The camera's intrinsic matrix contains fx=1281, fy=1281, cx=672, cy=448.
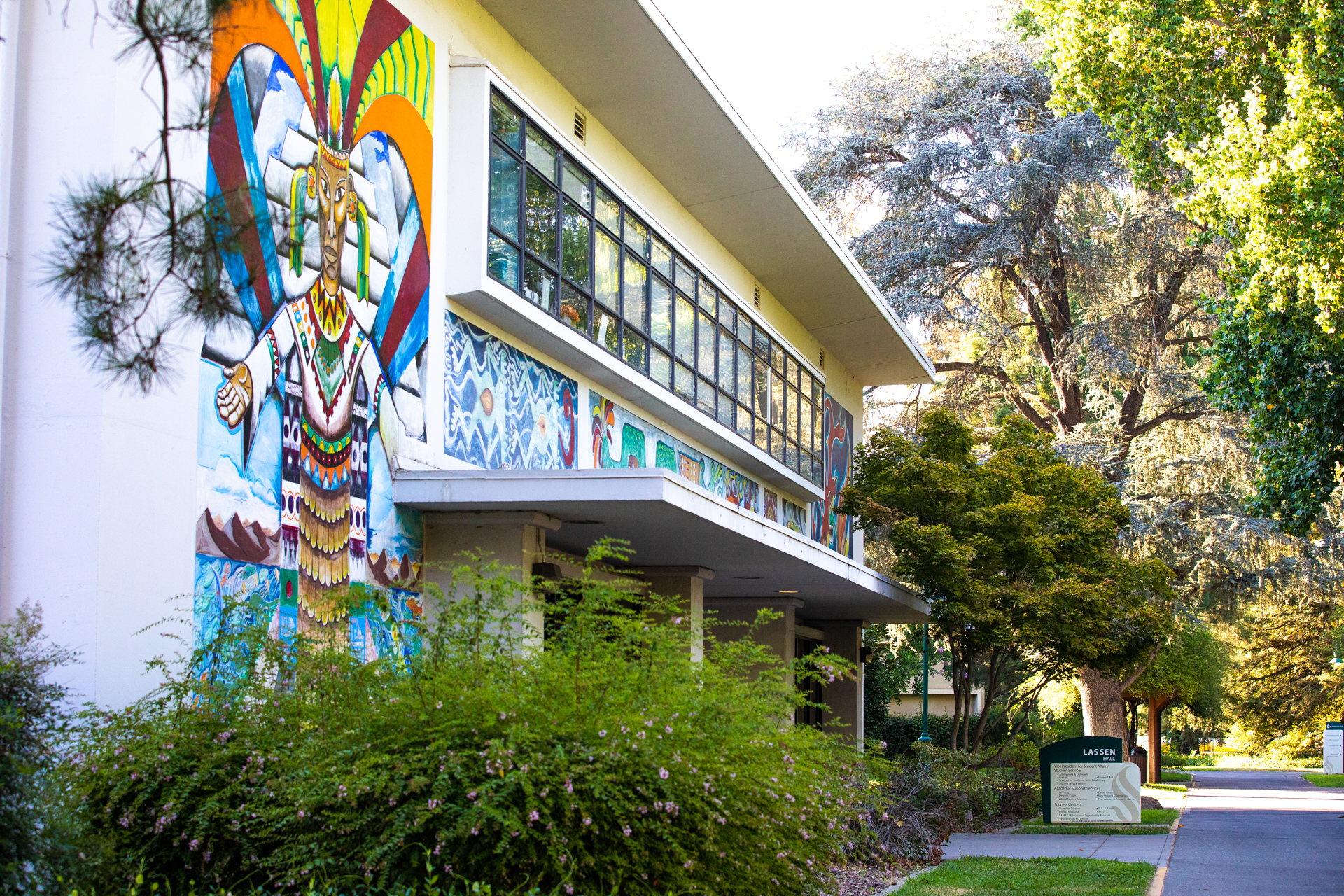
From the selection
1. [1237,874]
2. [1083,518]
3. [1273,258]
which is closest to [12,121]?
[1273,258]

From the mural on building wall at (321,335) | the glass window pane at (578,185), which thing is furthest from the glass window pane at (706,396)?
the mural on building wall at (321,335)

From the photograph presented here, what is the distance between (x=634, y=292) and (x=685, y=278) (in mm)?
2277

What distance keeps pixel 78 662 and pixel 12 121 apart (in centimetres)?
374

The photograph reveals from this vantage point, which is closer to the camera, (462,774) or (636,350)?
(462,774)

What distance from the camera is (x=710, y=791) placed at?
722 cm

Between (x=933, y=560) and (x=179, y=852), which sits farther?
(x=933, y=560)

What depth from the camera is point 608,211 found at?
15898 mm

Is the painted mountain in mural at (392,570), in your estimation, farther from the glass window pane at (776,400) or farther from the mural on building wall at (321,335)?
the glass window pane at (776,400)

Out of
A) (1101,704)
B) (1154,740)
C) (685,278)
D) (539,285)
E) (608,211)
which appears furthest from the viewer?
(1154,740)

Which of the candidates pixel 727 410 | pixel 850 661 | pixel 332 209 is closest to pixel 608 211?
pixel 727 410

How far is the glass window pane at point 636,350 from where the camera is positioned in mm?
16219

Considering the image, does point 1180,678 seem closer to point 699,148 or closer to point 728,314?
point 728,314

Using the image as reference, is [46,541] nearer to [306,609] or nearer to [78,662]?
[78,662]

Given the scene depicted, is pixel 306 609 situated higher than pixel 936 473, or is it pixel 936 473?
pixel 936 473
